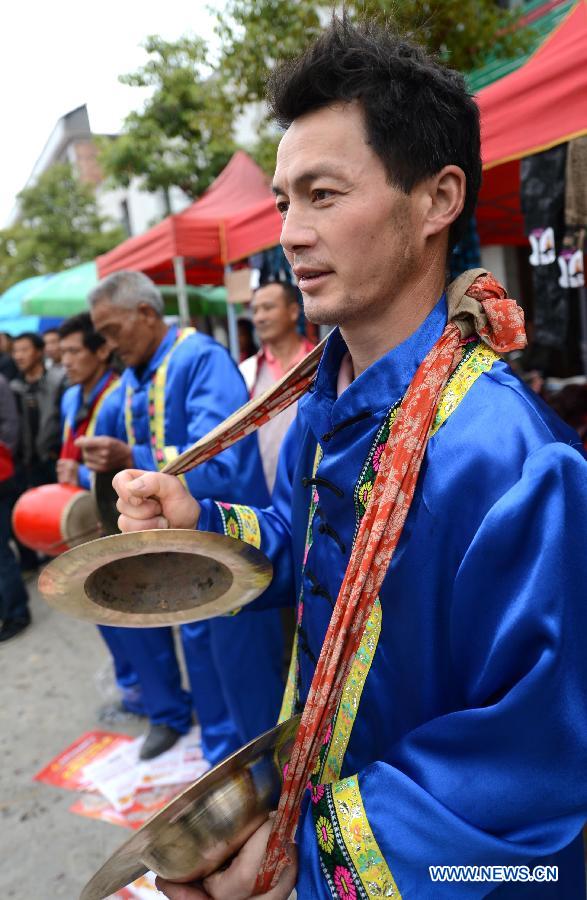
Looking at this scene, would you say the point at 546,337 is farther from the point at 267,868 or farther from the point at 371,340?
the point at 267,868

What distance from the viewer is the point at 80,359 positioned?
3.29 meters

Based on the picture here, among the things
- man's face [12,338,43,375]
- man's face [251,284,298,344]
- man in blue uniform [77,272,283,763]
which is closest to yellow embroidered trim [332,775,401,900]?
man in blue uniform [77,272,283,763]

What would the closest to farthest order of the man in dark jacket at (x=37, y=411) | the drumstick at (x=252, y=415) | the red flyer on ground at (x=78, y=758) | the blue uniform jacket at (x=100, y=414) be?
the drumstick at (x=252, y=415) → the red flyer on ground at (x=78, y=758) → the blue uniform jacket at (x=100, y=414) → the man in dark jacket at (x=37, y=411)

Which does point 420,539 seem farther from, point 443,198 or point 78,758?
point 78,758

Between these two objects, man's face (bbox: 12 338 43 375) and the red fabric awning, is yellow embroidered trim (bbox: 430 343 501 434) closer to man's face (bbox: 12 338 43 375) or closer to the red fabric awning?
the red fabric awning

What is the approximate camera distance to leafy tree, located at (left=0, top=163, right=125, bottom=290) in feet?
59.3

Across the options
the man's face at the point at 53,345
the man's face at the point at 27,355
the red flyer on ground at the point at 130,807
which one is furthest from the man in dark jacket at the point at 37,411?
the red flyer on ground at the point at 130,807

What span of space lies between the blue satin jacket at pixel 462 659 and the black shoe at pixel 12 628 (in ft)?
A: 13.5

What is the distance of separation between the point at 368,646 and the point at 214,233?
5.08 m

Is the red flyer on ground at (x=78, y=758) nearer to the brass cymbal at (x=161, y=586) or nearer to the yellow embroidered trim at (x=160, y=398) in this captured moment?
the yellow embroidered trim at (x=160, y=398)

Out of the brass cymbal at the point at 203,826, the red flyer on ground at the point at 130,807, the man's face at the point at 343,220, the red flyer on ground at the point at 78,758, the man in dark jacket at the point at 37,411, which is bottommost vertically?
the red flyer on ground at the point at 78,758

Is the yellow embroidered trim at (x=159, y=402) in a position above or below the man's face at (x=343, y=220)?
below

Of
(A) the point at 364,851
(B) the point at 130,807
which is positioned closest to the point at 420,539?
(A) the point at 364,851

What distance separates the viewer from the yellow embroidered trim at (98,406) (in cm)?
315
